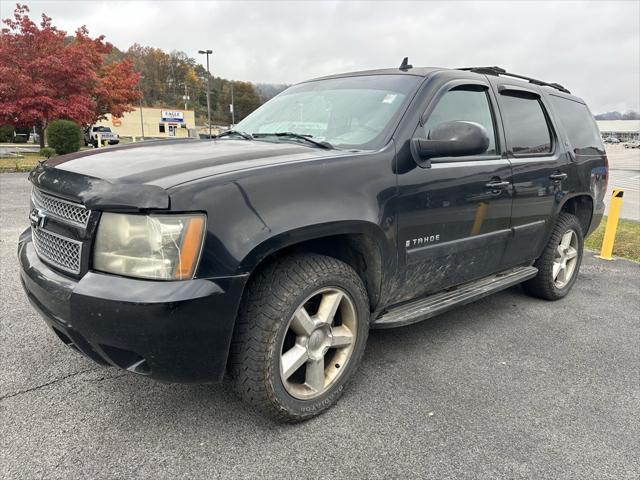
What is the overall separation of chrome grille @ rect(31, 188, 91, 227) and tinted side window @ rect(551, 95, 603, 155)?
13.1ft

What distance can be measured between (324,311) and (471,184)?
136 centimetres

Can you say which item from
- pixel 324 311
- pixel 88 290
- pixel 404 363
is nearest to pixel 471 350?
pixel 404 363

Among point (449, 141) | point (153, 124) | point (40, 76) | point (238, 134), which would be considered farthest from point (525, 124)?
point (153, 124)

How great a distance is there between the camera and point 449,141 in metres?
2.68

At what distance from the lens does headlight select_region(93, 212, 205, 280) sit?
191 centimetres

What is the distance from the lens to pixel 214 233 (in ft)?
6.37

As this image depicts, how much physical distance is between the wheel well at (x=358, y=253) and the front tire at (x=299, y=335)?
0.42 feet

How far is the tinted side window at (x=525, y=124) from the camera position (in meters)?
3.60

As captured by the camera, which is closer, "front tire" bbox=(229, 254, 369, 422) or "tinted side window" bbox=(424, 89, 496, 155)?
"front tire" bbox=(229, 254, 369, 422)

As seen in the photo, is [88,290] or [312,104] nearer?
[88,290]

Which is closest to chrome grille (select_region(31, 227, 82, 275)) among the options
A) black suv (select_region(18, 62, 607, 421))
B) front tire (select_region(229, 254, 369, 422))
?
black suv (select_region(18, 62, 607, 421))

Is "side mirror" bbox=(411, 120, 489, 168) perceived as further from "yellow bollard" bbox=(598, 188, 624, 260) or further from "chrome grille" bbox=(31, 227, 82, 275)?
"yellow bollard" bbox=(598, 188, 624, 260)

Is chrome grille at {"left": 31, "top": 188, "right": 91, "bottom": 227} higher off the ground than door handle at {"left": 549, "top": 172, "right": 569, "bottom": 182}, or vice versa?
door handle at {"left": 549, "top": 172, "right": 569, "bottom": 182}

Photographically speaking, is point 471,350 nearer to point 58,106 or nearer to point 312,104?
point 312,104
